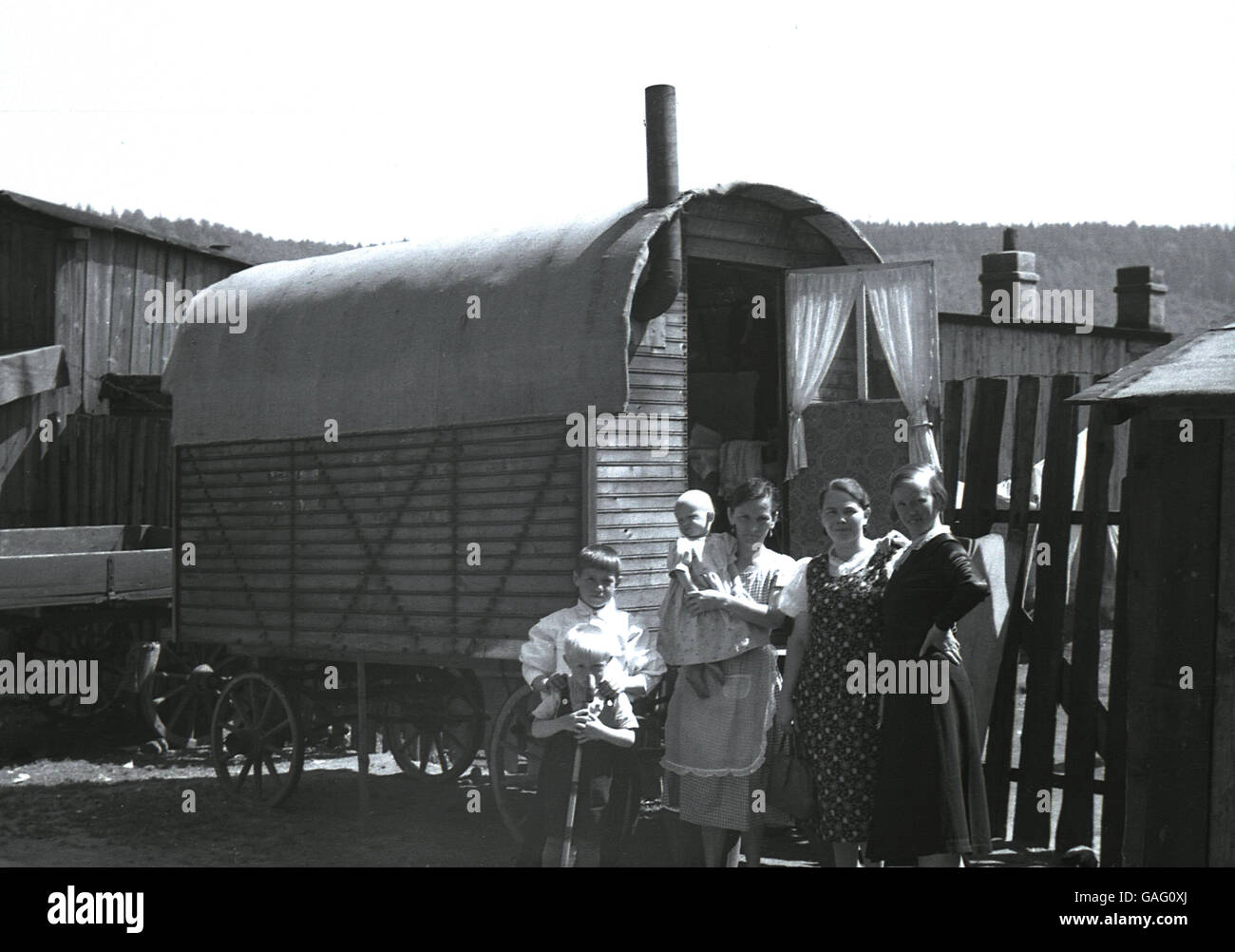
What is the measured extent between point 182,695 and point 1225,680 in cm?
995

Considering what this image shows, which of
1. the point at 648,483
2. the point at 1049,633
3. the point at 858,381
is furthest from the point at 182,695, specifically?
the point at 1049,633

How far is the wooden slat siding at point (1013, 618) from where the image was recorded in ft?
26.8

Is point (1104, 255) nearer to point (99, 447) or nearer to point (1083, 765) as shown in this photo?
point (99, 447)

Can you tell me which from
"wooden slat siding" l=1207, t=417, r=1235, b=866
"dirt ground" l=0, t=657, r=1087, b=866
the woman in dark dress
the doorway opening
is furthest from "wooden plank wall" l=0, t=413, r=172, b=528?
"wooden slat siding" l=1207, t=417, r=1235, b=866

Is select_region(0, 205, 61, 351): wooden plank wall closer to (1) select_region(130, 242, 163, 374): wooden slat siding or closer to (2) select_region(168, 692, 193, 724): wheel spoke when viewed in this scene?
(1) select_region(130, 242, 163, 374): wooden slat siding

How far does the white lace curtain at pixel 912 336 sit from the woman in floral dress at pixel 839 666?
3327 mm

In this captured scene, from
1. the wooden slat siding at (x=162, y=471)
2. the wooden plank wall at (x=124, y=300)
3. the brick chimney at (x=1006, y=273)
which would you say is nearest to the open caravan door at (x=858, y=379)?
the wooden slat siding at (x=162, y=471)

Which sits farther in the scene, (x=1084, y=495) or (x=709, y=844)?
(x=1084, y=495)

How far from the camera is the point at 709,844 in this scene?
676 centimetres

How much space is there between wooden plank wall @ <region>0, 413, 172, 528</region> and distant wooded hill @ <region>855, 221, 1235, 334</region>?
3706cm

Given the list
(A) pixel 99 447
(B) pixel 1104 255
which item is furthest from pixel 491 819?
(B) pixel 1104 255

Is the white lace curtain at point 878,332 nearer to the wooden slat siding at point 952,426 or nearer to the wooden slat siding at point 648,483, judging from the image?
the wooden slat siding at point 952,426

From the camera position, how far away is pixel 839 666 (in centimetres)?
632
